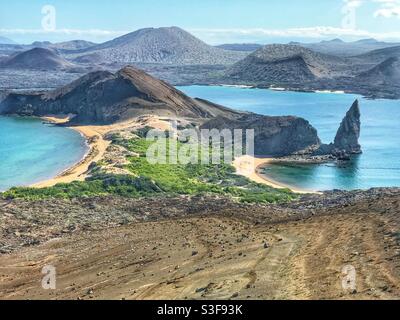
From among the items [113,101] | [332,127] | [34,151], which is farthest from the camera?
[113,101]

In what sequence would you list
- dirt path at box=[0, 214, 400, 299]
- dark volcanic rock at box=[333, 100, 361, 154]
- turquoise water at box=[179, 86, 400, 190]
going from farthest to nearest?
dark volcanic rock at box=[333, 100, 361, 154] < turquoise water at box=[179, 86, 400, 190] < dirt path at box=[0, 214, 400, 299]

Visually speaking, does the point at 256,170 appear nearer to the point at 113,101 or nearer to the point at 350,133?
the point at 350,133

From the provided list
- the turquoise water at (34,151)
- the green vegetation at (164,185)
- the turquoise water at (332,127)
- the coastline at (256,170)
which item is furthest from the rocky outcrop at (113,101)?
the green vegetation at (164,185)

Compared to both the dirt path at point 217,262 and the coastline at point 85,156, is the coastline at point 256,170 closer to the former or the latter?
the coastline at point 85,156

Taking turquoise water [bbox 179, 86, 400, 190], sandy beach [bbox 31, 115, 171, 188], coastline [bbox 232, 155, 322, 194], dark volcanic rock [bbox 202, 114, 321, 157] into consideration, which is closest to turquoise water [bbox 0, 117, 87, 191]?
sandy beach [bbox 31, 115, 171, 188]

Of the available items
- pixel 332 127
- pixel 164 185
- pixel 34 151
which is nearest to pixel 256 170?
pixel 164 185

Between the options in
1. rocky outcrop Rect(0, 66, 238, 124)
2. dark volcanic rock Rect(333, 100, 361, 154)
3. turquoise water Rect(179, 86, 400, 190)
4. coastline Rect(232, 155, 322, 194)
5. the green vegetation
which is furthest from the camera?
rocky outcrop Rect(0, 66, 238, 124)

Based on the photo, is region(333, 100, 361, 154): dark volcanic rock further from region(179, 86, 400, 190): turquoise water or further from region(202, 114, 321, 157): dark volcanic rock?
region(202, 114, 321, 157): dark volcanic rock
